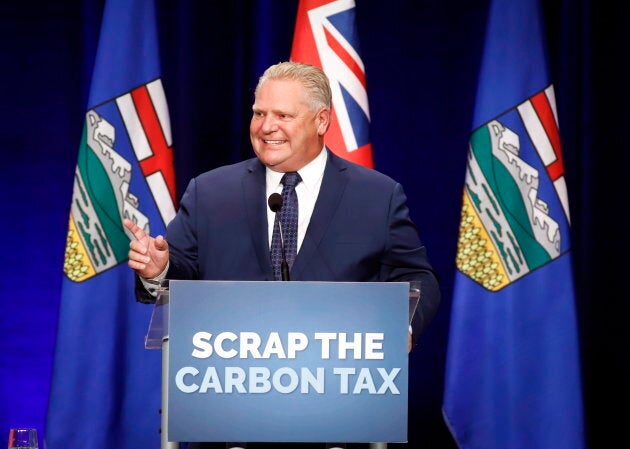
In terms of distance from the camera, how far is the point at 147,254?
2332mm

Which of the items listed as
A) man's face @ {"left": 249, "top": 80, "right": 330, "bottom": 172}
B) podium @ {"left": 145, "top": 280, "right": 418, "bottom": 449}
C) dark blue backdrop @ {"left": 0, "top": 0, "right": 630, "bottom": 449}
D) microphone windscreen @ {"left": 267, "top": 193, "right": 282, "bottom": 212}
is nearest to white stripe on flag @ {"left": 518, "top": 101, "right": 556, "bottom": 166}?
dark blue backdrop @ {"left": 0, "top": 0, "right": 630, "bottom": 449}

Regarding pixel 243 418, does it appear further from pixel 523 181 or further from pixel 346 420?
pixel 523 181

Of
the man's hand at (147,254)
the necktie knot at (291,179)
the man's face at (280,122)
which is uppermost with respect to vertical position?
the man's face at (280,122)

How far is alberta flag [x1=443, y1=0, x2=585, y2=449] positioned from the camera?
14.0ft

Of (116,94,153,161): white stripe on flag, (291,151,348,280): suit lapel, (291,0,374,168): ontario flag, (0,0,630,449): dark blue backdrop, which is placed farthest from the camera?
(0,0,630,449): dark blue backdrop

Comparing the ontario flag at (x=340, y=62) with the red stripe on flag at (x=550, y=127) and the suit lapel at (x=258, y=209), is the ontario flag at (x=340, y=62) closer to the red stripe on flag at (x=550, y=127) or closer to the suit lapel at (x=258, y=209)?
the red stripe on flag at (x=550, y=127)

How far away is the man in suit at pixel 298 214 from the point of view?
2654mm

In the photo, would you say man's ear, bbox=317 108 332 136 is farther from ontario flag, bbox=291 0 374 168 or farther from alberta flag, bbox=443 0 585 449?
alberta flag, bbox=443 0 585 449

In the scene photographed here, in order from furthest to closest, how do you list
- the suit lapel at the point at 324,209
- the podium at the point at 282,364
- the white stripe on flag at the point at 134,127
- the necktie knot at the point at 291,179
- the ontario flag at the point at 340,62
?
the white stripe on flag at the point at 134,127
the ontario flag at the point at 340,62
the necktie knot at the point at 291,179
the suit lapel at the point at 324,209
the podium at the point at 282,364

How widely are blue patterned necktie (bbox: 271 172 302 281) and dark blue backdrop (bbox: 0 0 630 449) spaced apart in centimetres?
203

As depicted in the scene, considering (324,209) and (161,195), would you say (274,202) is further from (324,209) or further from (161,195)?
(161,195)

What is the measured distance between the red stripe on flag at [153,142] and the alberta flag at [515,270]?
1285 mm

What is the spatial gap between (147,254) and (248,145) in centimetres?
255

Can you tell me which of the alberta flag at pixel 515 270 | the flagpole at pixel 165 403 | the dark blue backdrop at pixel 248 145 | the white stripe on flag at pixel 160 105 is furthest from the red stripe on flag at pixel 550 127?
the flagpole at pixel 165 403
